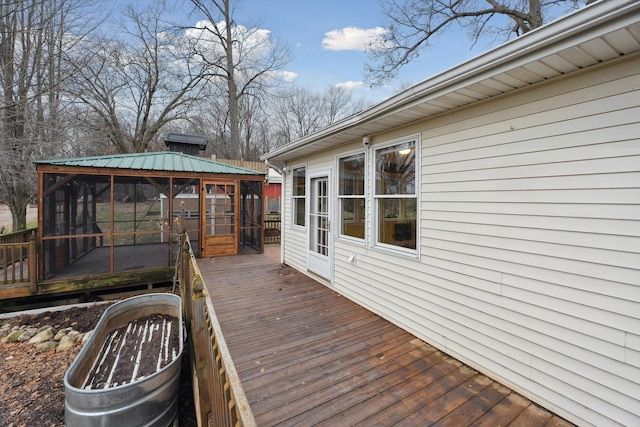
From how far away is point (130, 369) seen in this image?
307 cm

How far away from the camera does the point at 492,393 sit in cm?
234

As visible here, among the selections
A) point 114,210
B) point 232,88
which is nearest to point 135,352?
point 114,210

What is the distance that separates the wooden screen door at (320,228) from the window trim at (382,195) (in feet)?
3.69

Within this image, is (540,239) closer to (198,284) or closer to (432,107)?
(432,107)

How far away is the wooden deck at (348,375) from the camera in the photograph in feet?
6.83

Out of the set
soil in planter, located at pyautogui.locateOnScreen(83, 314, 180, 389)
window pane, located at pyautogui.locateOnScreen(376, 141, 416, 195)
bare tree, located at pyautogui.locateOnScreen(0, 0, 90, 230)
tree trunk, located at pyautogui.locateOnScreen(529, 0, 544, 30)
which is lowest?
soil in planter, located at pyautogui.locateOnScreen(83, 314, 180, 389)

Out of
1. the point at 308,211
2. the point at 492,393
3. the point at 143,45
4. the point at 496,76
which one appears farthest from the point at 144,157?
the point at 143,45

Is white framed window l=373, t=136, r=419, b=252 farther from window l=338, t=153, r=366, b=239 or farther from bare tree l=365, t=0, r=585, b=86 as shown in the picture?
bare tree l=365, t=0, r=585, b=86

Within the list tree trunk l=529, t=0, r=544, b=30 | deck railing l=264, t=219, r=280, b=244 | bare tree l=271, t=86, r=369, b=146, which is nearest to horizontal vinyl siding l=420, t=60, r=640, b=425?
deck railing l=264, t=219, r=280, b=244

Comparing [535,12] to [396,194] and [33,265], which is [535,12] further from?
[33,265]

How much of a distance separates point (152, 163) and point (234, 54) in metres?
12.0

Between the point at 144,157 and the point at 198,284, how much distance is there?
6.88 meters

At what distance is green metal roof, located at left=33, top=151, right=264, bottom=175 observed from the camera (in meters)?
5.97

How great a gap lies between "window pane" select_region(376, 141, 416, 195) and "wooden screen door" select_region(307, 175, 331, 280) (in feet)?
4.21
